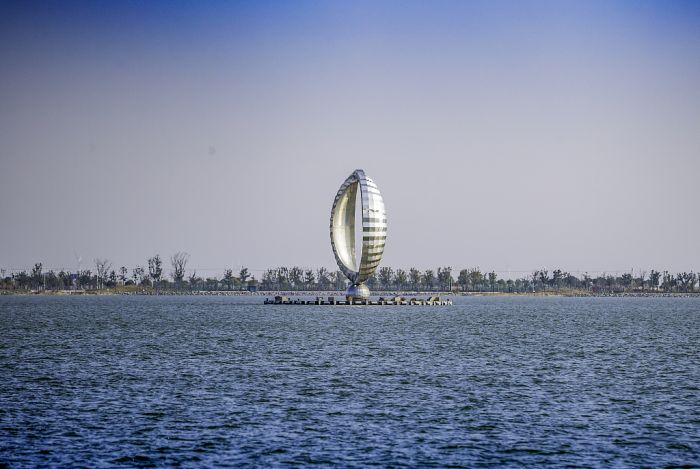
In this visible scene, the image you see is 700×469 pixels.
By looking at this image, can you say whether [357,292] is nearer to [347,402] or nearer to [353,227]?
[353,227]

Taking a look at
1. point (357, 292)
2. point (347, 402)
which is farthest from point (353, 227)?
point (347, 402)

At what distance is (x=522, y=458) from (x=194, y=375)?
2070 cm

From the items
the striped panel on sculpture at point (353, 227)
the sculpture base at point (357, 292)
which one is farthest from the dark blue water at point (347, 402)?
the sculpture base at point (357, 292)

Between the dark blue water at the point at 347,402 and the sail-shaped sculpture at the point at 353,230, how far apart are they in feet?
132

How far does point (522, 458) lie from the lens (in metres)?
24.4

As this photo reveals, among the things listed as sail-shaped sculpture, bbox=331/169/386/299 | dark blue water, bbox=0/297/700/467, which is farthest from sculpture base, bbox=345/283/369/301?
dark blue water, bbox=0/297/700/467

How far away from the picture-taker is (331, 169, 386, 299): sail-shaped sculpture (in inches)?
4053

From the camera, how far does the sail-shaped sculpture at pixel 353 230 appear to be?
10294 centimetres

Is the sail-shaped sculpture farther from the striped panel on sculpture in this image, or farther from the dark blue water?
the dark blue water

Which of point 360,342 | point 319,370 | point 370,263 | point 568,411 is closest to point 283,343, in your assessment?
point 360,342

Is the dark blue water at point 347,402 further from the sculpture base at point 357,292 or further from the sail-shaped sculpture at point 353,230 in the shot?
the sculpture base at point 357,292

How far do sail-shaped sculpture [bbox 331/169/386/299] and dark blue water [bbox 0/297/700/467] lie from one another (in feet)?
132

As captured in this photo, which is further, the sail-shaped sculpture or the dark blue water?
the sail-shaped sculpture

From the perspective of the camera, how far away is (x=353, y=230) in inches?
4614
